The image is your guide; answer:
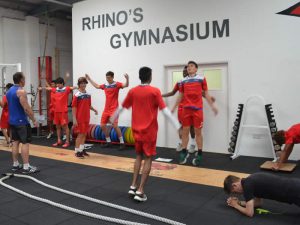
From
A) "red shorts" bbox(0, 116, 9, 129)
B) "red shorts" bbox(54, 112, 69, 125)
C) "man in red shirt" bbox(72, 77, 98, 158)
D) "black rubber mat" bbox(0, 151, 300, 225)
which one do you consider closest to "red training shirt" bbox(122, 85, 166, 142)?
"black rubber mat" bbox(0, 151, 300, 225)

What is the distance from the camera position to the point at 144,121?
3.43 m

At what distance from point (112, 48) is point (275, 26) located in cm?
353

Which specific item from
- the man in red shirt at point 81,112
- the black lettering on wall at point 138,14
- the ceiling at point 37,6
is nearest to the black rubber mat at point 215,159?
the man in red shirt at point 81,112

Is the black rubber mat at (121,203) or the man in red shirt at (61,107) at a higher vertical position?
the man in red shirt at (61,107)

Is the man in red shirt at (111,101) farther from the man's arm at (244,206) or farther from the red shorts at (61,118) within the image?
the man's arm at (244,206)

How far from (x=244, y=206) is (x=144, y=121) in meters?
1.30

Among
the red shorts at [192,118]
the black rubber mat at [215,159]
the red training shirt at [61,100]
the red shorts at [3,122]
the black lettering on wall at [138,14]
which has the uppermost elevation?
the black lettering on wall at [138,14]

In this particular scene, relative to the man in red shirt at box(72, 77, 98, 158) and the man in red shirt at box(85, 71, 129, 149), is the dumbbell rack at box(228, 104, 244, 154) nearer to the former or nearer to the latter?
the man in red shirt at box(85, 71, 129, 149)

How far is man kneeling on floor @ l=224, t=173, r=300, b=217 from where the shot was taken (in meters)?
2.81

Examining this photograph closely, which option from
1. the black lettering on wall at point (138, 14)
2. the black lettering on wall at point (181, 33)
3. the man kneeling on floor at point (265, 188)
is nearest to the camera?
the man kneeling on floor at point (265, 188)

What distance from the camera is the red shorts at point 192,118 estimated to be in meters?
5.07

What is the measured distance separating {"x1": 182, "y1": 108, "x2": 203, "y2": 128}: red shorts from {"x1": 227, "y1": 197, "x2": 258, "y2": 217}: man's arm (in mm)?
1955

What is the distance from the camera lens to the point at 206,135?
20.2ft

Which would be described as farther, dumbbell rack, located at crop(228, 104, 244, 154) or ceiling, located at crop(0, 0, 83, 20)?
ceiling, located at crop(0, 0, 83, 20)
